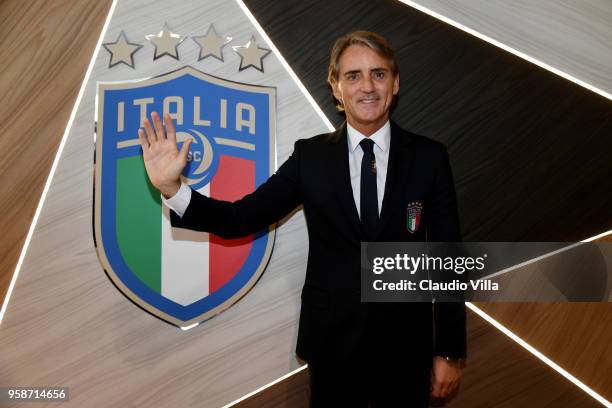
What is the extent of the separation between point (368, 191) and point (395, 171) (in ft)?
0.35

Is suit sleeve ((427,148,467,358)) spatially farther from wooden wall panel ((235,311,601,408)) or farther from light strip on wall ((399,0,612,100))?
light strip on wall ((399,0,612,100))

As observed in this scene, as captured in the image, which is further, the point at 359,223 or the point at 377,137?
the point at 377,137

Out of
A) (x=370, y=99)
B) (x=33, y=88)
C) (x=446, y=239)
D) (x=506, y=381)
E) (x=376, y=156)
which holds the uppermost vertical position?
(x=33, y=88)

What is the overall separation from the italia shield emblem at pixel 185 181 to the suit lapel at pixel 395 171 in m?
0.50

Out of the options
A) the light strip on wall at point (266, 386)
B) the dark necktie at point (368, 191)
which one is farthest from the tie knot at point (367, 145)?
the light strip on wall at point (266, 386)

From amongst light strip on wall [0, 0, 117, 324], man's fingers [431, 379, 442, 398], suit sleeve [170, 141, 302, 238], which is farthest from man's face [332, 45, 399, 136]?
light strip on wall [0, 0, 117, 324]

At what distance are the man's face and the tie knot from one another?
6 centimetres

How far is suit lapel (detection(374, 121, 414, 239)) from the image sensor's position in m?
1.32

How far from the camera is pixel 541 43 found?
180 centimetres

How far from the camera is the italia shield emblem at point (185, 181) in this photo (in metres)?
1.61

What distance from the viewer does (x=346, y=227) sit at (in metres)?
1.34

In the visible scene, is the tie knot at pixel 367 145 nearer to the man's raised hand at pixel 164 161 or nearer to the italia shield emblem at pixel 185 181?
the italia shield emblem at pixel 185 181

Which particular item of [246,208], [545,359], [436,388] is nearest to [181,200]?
[246,208]
